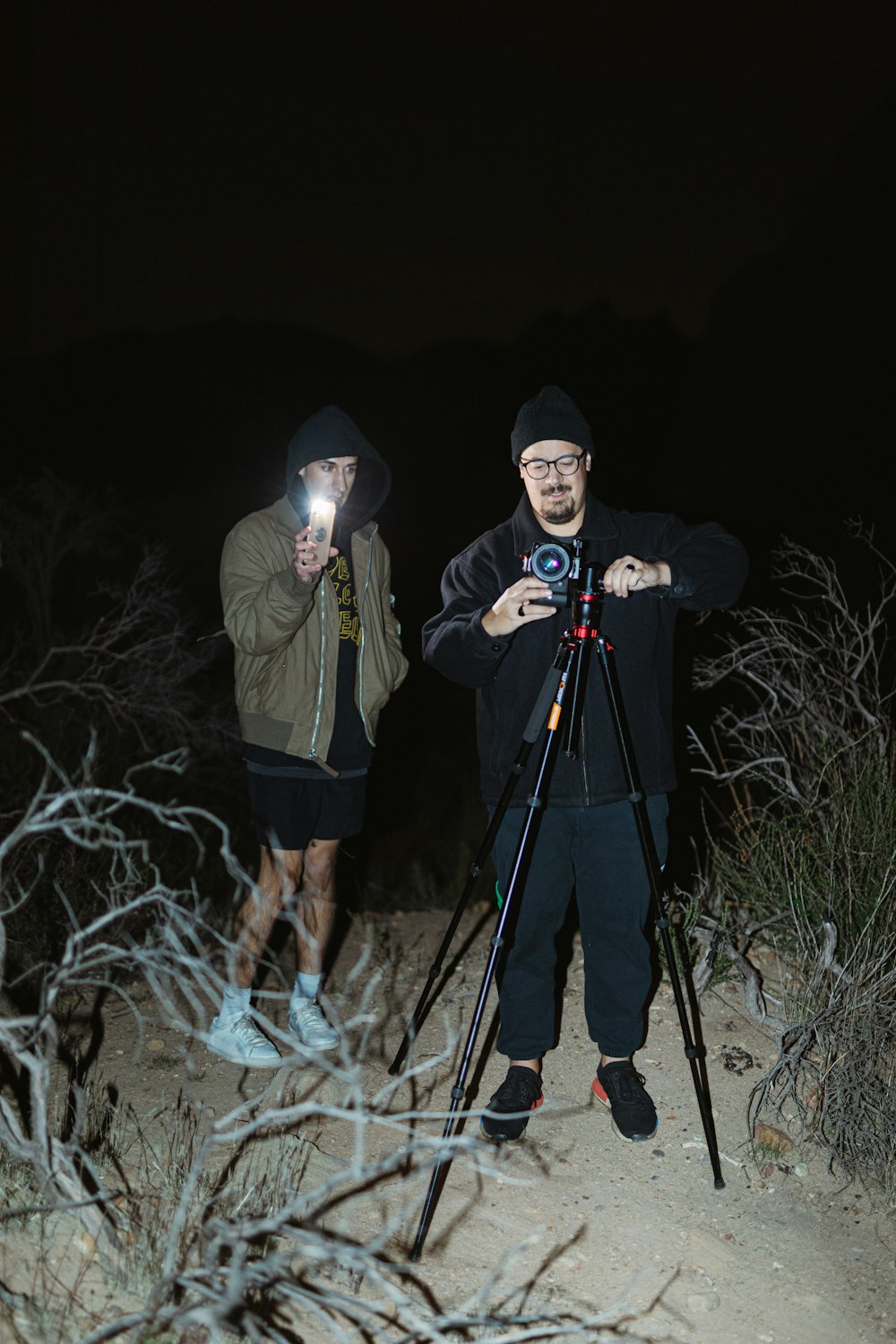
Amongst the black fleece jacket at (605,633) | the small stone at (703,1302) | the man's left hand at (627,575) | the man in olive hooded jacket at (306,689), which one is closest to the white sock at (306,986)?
the man in olive hooded jacket at (306,689)

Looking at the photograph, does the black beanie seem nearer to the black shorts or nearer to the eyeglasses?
the eyeglasses

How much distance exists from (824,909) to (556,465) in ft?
5.90

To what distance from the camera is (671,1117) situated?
3.39 metres

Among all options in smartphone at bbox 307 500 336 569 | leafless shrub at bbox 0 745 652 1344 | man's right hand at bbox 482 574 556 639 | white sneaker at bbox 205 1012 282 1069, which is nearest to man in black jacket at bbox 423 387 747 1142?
man's right hand at bbox 482 574 556 639

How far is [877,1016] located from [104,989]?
8.96ft

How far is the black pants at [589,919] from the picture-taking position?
128 inches

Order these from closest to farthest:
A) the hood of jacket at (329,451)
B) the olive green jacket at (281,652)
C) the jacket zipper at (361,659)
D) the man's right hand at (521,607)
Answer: the man's right hand at (521,607), the olive green jacket at (281,652), the hood of jacket at (329,451), the jacket zipper at (361,659)

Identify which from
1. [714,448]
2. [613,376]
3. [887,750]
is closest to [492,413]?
[613,376]

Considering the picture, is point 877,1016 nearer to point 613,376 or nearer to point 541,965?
point 541,965

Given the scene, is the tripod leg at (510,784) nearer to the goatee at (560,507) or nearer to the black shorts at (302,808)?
the goatee at (560,507)

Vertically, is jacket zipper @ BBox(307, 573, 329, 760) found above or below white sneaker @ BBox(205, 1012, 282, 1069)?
above

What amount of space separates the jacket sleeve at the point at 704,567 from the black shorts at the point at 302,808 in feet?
4.07

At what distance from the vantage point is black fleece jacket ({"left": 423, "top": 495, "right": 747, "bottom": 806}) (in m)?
3.14

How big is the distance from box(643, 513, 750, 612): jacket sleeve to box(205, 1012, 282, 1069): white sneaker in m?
1.84
